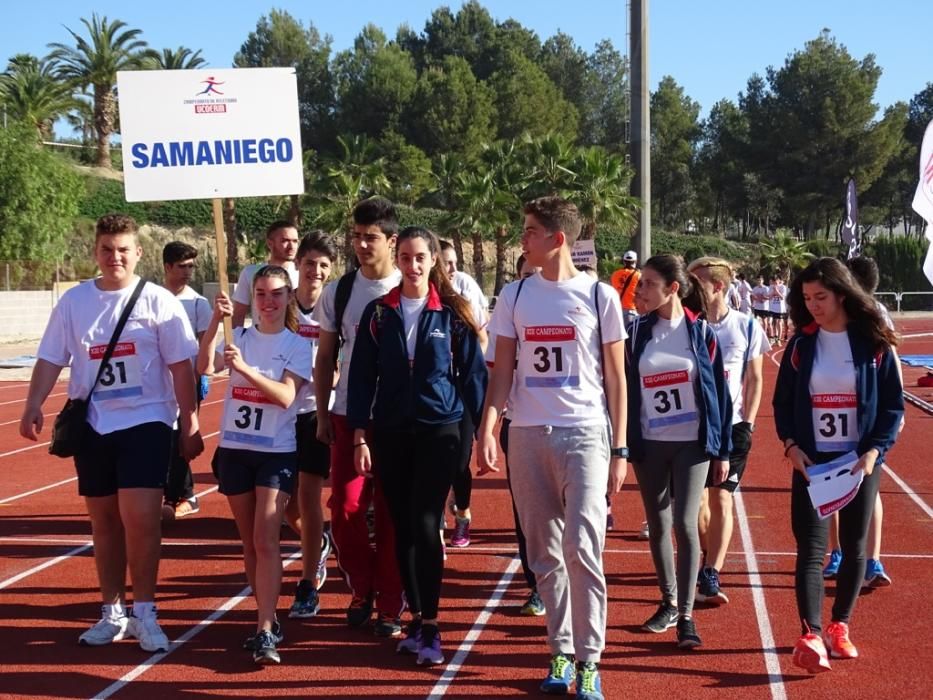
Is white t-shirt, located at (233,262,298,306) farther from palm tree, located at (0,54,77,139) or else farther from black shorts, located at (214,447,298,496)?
palm tree, located at (0,54,77,139)

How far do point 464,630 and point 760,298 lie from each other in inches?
1095

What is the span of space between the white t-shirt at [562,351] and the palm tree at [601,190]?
1628 inches

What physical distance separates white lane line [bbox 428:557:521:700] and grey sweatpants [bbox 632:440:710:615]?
0.99m

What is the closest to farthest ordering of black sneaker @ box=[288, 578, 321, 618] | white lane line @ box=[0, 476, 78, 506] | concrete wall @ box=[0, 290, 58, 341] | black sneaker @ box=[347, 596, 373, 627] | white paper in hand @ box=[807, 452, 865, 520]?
white paper in hand @ box=[807, 452, 865, 520]
black sneaker @ box=[347, 596, 373, 627]
black sneaker @ box=[288, 578, 321, 618]
white lane line @ box=[0, 476, 78, 506]
concrete wall @ box=[0, 290, 58, 341]

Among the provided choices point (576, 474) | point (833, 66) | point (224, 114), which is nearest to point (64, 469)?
point (224, 114)

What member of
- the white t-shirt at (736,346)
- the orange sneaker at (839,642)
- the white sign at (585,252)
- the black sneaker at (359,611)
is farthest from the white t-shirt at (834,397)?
the white sign at (585,252)

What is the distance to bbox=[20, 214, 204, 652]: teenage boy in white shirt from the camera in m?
5.49

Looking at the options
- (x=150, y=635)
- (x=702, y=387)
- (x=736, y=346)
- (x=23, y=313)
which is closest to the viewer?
(x=150, y=635)

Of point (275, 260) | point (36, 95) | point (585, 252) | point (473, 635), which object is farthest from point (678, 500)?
point (36, 95)

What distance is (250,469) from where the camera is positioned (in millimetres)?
5500

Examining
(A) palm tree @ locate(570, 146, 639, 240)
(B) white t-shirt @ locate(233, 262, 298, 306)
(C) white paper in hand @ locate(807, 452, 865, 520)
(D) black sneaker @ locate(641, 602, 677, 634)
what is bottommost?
(D) black sneaker @ locate(641, 602, 677, 634)

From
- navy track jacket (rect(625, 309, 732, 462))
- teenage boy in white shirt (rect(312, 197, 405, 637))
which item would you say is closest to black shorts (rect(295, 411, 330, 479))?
teenage boy in white shirt (rect(312, 197, 405, 637))

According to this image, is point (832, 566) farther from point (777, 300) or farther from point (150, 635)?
point (777, 300)

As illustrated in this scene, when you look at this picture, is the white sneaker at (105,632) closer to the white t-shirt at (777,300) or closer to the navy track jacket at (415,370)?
the navy track jacket at (415,370)
